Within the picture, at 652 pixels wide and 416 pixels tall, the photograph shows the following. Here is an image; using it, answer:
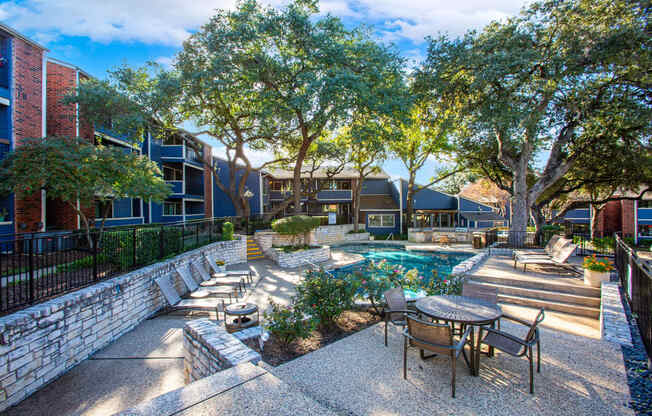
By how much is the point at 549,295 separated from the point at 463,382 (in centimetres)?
487

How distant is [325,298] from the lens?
532cm

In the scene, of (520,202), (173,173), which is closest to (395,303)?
(520,202)

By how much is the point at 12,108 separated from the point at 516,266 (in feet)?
58.5

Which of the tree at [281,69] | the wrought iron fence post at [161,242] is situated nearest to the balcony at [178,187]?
the tree at [281,69]

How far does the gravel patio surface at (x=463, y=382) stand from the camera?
10.3 ft

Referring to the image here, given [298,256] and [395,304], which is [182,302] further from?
[298,256]

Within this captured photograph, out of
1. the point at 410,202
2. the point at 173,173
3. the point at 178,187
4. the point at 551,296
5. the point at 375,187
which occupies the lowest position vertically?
the point at 551,296

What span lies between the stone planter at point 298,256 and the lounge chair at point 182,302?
6.35m

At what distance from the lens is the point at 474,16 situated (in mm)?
13500

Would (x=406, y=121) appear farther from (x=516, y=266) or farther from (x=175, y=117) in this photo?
(x=175, y=117)

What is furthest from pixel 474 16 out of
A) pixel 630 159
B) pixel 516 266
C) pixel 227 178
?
pixel 227 178

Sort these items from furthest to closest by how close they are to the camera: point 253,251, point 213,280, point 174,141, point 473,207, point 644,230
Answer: point 473,207
point 644,230
point 174,141
point 253,251
point 213,280

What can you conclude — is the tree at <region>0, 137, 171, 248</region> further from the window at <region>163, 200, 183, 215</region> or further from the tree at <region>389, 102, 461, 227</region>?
the tree at <region>389, 102, 461, 227</region>


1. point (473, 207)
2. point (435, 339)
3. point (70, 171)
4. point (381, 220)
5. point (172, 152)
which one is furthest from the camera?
point (381, 220)
